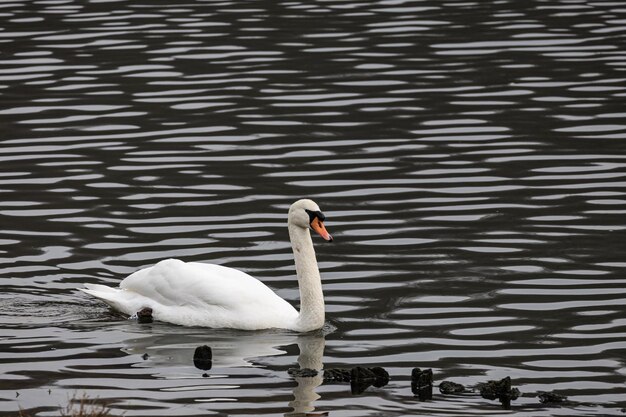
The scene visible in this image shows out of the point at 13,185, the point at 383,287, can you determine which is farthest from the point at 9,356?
the point at 13,185

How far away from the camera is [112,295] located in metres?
13.5

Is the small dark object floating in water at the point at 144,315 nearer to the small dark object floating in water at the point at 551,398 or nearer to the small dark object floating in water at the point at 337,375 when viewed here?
the small dark object floating in water at the point at 337,375

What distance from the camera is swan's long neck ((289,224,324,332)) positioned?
13.0m

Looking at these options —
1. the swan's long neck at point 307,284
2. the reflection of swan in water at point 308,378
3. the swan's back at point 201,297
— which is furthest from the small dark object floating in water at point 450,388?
the swan's back at point 201,297

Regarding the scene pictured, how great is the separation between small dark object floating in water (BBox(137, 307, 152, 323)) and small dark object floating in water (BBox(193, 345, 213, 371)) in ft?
6.03

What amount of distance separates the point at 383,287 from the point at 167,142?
651cm

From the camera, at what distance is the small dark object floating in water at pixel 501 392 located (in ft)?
35.1

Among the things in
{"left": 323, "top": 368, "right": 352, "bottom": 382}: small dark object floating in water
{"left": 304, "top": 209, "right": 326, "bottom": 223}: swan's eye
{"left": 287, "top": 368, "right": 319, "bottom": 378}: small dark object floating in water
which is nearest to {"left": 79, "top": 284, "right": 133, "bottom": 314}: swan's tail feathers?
{"left": 304, "top": 209, "right": 326, "bottom": 223}: swan's eye

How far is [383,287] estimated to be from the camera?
14.1m

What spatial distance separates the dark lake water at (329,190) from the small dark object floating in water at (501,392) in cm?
9

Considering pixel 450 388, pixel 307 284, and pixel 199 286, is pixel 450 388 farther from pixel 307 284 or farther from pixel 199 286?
pixel 199 286

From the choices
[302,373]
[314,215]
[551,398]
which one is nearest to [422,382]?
[551,398]

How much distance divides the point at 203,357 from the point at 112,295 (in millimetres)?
2032

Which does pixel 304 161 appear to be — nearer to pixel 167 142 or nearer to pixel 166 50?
pixel 167 142
